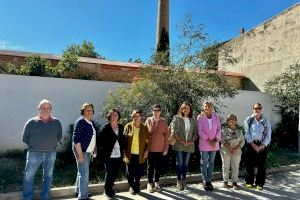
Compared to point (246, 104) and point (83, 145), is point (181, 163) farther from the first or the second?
point (246, 104)

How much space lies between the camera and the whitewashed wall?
33.1 ft

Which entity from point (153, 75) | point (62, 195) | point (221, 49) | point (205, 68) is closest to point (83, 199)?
point (62, 195)

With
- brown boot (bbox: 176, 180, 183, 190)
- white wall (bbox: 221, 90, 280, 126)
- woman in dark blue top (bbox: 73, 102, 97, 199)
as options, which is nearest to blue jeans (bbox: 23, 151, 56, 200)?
woman in dark blue top (bbox: 73, 102, 97, 199)

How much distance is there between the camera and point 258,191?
7.89 meters

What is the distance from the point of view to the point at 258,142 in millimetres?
8031

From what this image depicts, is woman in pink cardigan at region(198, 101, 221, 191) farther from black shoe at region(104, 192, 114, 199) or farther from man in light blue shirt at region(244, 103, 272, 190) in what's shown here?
black shoe at region(104, 192, 114, 199)

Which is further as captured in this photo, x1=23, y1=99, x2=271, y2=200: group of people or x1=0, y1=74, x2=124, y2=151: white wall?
x1=0, y1=74, x2=124, y2=151: white wall

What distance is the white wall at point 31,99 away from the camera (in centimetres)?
1009

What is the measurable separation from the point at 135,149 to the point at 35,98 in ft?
14.9

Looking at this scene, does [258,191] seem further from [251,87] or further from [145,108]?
[251,87]

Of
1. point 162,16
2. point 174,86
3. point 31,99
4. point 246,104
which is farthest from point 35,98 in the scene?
point 162,16

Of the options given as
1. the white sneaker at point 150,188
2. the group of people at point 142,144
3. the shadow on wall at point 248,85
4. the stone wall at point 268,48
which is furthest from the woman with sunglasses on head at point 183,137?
the shadow on wall at point 248,85

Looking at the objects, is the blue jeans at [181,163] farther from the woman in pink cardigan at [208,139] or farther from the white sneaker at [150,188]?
the white sneaker at [150,188]

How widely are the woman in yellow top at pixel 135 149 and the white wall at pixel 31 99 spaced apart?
4.10 metres
